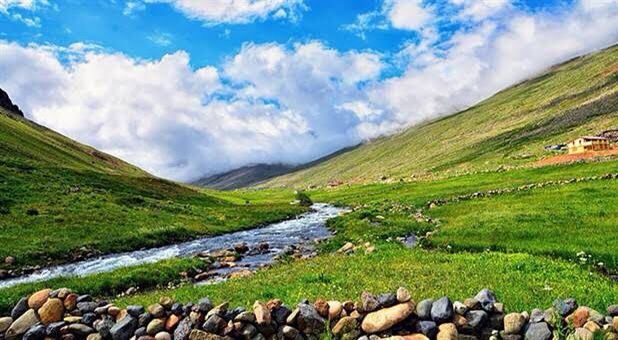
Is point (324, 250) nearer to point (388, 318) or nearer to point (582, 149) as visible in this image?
point (388, 318)

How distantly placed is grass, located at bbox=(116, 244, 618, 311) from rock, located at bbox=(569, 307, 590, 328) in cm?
187

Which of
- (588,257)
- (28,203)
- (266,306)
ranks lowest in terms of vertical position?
(588,257)

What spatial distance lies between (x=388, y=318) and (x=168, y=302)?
6126 mm

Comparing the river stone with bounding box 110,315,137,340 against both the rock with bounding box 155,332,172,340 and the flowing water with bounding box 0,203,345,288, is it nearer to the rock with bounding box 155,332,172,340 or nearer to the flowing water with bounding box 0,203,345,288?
the rock with bounding box 155,332,172,340

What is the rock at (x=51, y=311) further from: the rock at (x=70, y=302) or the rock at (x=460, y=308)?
the rock at (x=460, y=308)

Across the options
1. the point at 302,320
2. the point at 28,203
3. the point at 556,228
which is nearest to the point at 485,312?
the point at 302,320

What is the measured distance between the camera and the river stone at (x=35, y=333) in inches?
534

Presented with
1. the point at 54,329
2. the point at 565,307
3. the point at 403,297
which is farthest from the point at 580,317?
the point at 54,329

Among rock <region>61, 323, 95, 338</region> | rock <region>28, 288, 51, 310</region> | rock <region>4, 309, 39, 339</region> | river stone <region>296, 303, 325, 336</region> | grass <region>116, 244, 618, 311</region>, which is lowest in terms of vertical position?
grass <region>116, 244, 618, 311</region>

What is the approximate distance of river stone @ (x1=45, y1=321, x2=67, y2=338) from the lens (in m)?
13.6

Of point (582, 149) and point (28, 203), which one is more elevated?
point (28, 203)

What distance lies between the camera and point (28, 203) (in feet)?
174

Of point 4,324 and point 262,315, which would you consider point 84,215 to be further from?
point 262,315

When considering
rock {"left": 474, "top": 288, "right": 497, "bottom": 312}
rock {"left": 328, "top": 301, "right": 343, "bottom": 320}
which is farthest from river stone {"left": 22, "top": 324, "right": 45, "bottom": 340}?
rock {"left": 474, "top": 288, "right": 497, "bottom": 312}
